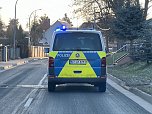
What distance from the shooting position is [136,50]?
118 ft

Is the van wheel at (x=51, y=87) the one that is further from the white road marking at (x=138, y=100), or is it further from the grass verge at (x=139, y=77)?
the grass verge at (x=139, y=77)

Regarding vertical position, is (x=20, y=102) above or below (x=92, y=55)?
below

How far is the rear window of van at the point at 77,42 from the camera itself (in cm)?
1744

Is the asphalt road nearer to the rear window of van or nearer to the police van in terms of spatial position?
the police van

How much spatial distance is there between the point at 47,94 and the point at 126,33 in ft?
79.4

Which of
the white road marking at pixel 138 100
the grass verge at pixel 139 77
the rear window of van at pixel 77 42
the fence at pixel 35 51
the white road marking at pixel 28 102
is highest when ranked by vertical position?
the rear window of van at pixel 77 42

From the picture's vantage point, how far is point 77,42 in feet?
57.8

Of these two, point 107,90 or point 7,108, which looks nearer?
point 7,108

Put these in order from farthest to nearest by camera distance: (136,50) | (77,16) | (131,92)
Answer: (77,16) < (136,50) < (131,92)

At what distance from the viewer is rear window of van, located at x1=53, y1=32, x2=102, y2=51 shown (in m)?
17.4

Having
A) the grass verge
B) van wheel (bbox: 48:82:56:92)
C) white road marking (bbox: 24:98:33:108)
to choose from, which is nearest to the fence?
the grass verge

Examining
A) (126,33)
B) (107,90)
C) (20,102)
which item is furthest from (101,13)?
(20,102)

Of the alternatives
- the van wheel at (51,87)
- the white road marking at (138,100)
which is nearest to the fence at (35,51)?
the van wheel at (51,87)

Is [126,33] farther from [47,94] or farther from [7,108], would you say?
[7,108]
